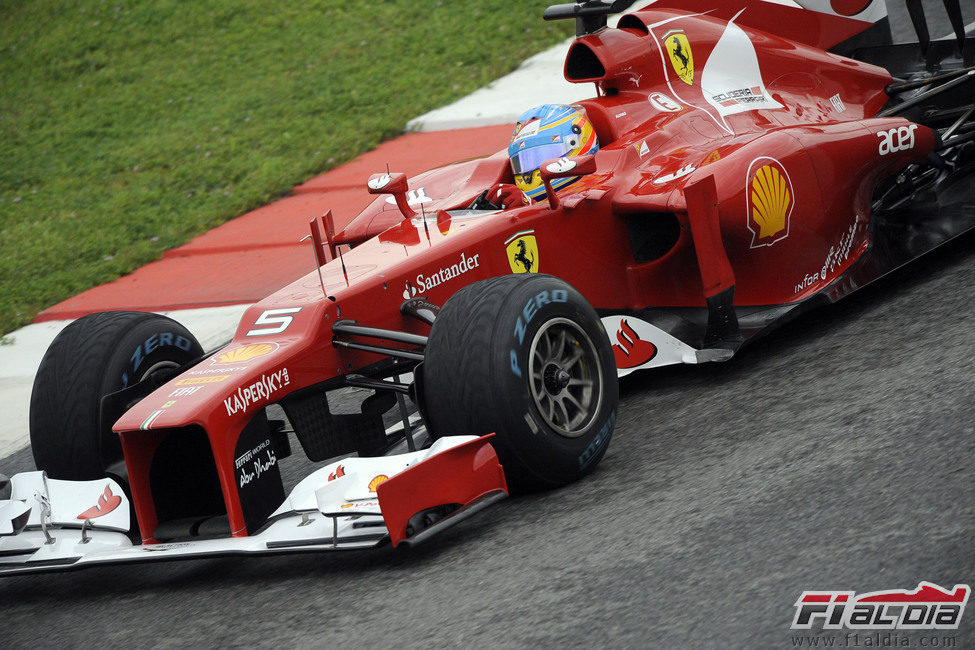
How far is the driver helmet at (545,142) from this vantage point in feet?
18.5

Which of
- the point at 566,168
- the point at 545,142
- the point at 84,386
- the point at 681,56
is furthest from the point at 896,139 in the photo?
the point at 84,386

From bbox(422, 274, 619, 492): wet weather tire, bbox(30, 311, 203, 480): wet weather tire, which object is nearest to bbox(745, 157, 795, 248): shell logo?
bbox(422, 274, 619, 492): wet weather tire

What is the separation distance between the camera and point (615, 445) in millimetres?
4852

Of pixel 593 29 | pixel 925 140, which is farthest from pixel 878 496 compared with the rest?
pixel 593 29

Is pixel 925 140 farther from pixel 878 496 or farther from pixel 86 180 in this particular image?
pixel 86 180

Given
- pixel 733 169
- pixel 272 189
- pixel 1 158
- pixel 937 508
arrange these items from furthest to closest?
pixel 1 158, pixel 272 189, pixel 733 169, pixel 937 508

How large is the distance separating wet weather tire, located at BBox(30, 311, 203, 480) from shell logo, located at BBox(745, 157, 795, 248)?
260 centimetres

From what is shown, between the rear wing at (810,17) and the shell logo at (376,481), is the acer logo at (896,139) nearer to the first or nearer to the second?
the rear wing at (810,17)

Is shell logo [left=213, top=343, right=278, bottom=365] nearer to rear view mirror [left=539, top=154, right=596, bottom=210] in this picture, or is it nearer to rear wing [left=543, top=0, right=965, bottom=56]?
rear view mirror [left=539, top=154, right=596, bottom=210]

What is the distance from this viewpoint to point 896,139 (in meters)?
5.93

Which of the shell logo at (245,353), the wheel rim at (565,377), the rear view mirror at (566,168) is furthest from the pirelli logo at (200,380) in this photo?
the rear view mirror at (566,168)

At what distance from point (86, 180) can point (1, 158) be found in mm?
1796

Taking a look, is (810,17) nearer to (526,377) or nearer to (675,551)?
(526,377)

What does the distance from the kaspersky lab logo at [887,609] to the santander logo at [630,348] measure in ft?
7.00
